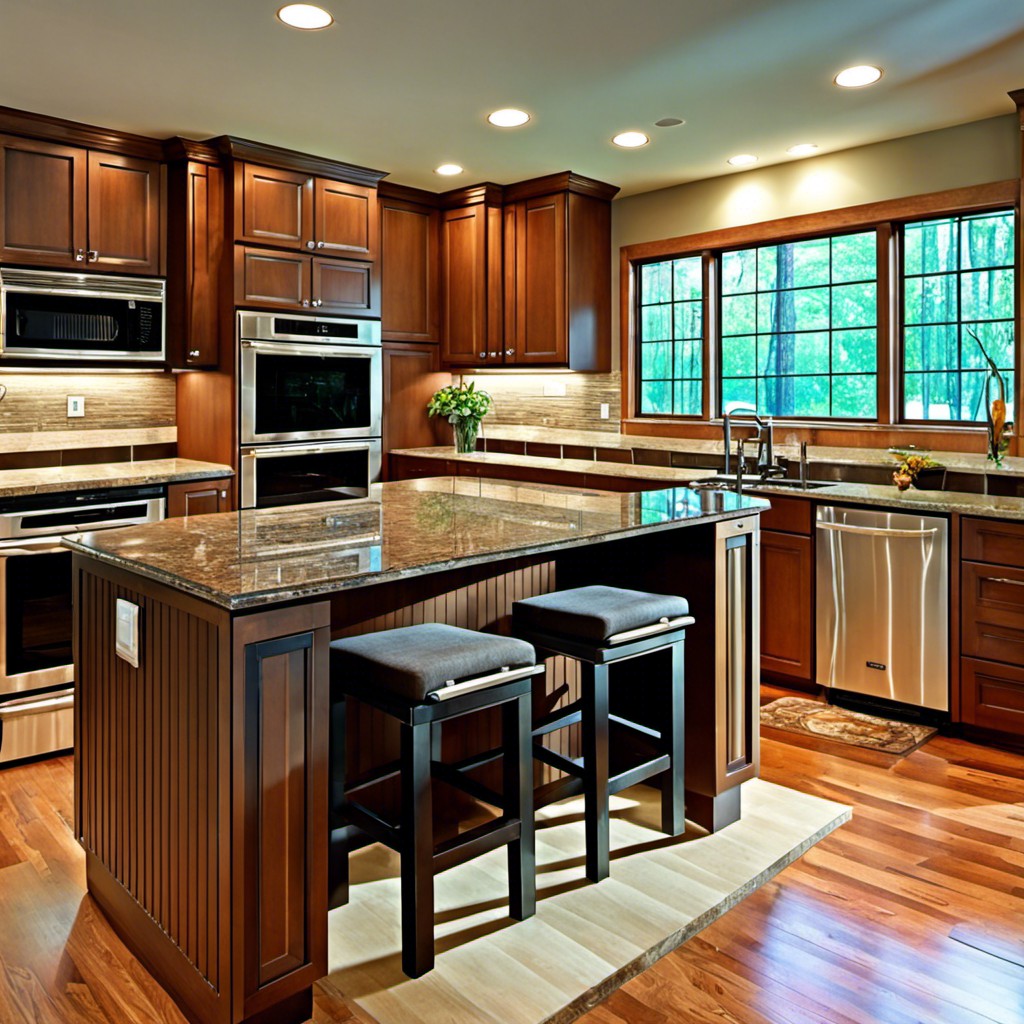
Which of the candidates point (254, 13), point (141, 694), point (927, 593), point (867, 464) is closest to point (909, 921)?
point (927, 593)

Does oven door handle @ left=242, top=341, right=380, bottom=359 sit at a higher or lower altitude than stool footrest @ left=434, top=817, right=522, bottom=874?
higher

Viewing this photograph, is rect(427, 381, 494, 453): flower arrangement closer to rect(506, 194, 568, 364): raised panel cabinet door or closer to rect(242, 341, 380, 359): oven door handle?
rect(506, 194, 568, 364): raised panel cabinet door

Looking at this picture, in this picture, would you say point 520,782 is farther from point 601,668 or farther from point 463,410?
point 463,410

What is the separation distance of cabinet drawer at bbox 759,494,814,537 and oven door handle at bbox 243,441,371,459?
7.60ft

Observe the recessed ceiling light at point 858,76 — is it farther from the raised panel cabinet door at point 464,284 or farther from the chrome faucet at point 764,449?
the raised panel cabinet door at point 464,284

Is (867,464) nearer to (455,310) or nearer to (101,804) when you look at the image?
(455,310)

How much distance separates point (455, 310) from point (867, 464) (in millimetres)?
2739

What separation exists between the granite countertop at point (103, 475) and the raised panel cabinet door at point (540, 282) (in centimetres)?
200

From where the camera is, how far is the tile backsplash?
→ 18.9 ft

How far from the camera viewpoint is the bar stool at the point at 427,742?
1947 millimetres

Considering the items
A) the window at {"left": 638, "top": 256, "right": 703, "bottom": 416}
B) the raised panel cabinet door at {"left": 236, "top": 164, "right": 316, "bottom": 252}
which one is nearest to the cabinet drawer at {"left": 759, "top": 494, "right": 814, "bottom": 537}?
the window at {"left": 638, "top": 256, "right": 703, "bottom": 416}

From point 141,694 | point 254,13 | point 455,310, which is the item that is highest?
point 254,13

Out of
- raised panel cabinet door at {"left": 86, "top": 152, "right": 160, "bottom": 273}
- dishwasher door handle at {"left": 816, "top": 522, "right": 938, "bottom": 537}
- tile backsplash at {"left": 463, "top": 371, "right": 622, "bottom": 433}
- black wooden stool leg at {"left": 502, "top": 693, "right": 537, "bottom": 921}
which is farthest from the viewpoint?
tile backsplash at {"left": 463, "top": 371, "right": 622, "bottom": 433}

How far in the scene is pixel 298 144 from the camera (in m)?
4.57
